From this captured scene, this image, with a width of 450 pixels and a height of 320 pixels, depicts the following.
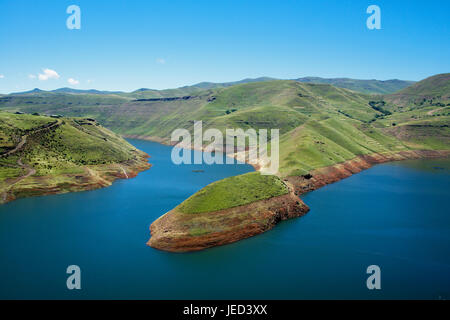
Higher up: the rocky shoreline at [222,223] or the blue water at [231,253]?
the rocky shoreline at [222,223]

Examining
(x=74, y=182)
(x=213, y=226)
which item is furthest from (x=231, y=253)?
(x=74, y=182)

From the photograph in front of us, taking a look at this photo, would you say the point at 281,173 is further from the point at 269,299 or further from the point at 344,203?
the point at 269,299

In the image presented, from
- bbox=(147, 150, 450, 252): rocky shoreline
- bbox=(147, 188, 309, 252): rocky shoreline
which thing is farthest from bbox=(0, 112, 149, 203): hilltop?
bbox=(147, 150, 450, 252): rocky shoreline

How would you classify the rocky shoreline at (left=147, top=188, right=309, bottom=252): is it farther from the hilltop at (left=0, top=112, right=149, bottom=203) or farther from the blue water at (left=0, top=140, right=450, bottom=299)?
the hilltop at (left=0, top=112, right=149, bottom=203)

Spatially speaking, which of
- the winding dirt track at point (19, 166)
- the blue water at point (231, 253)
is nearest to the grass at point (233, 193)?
the blue water at point (231, 253)

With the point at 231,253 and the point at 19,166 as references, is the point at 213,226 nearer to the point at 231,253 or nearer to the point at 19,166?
the point at 231,253

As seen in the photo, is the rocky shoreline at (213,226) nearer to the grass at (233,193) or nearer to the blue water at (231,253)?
the grass at (233,193)
